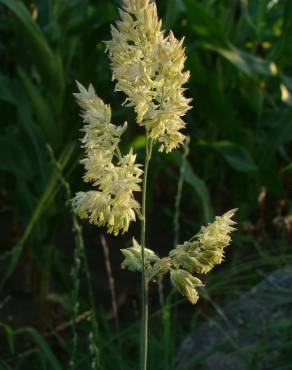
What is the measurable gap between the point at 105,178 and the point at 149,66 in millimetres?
133

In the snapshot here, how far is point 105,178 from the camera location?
2.90ft

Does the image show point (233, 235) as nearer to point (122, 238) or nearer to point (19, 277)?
point (122, 238)

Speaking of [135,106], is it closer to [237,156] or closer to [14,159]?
[14,159]

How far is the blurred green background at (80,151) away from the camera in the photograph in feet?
8.02

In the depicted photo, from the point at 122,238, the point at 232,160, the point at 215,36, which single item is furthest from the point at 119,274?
the point at 215,36

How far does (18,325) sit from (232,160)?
0.91 metres

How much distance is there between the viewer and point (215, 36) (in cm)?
266

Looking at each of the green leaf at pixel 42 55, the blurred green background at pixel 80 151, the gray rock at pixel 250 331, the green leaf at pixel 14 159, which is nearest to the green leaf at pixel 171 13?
the blurred green background at pixel 80 151

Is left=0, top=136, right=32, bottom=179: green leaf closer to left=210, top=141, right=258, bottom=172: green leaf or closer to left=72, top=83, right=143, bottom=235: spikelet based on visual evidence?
left=210, top=141, right=258, bottom=172: green leaf

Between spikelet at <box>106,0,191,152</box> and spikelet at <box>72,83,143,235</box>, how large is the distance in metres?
0.05

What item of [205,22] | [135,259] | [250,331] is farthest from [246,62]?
[135,259]

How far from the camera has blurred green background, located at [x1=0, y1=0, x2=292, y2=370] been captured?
2.44m

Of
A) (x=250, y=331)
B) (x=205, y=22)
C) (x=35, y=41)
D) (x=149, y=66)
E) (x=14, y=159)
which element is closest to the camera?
(x=149, y=66)

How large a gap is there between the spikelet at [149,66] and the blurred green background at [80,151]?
4.08 ft
